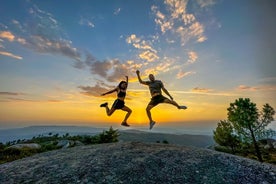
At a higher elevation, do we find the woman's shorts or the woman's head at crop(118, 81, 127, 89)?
the woman's head at crop(118, 81, 127, 89)

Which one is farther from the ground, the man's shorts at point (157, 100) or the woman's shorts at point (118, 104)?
the man's shorts at point (157, 100)

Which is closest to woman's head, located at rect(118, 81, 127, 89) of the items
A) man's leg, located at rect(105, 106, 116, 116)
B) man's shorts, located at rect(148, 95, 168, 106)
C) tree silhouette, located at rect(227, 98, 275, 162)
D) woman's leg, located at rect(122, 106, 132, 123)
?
woman's leg, located at rect(122, 106, 132, 123)

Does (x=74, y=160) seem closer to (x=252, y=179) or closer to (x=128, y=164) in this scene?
(x=128, y=164)

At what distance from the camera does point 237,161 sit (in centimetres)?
1086

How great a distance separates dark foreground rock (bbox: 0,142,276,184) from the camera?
8672 mm

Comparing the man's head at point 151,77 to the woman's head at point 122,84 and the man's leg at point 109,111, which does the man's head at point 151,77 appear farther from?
the man's leg at point 109,111

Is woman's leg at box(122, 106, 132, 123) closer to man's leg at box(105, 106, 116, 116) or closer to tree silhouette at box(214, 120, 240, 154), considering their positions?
man's leg at box(105, 106, 116, 116)

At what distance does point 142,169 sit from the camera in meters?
9.31

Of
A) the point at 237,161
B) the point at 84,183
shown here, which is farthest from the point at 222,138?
Answer: the point at 84,183

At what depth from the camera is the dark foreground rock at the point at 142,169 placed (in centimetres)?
867

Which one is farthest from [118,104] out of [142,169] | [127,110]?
[142,169]

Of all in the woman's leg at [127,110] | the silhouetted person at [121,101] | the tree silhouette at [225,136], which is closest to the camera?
the silhouetted person at [121,101]

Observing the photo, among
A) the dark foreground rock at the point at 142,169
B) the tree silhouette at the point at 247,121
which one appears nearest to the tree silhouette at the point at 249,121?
the tree silhouette at the point at 247,121

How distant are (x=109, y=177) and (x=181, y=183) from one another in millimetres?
2967
